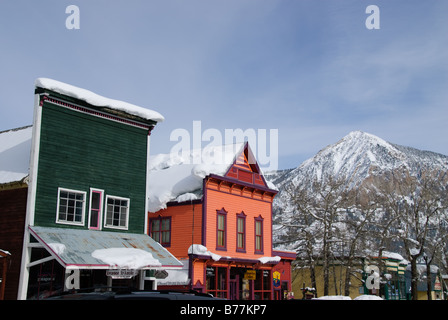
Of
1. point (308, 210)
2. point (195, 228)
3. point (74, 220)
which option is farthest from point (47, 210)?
point (308, 210)

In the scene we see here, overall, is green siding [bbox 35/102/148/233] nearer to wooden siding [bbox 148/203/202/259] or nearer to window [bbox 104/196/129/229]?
window [bbox 104/196/129/229]

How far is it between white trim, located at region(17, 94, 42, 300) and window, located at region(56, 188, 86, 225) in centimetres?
125

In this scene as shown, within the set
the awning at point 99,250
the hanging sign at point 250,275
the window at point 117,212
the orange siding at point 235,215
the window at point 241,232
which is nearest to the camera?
the awning at point 99,250

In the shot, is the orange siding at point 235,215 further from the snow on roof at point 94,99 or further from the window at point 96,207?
the window at point 96,207

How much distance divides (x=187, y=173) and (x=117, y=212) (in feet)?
30.1

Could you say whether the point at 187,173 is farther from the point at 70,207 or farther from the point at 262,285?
the point at 70,207

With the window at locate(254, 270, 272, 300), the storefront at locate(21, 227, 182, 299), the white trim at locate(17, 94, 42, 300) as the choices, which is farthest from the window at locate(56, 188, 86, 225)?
the window at locate(254, 270, 272, 300)

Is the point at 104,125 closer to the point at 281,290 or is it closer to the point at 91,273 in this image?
the point at 91,273

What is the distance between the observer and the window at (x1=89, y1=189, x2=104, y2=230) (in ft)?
77.8

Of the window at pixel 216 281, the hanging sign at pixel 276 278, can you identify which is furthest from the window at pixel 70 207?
the hanging sign at pixel 276 278

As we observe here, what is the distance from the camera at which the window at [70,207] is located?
22.5 meters

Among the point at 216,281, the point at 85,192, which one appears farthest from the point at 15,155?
the point at 216,281

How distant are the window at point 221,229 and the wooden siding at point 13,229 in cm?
1319

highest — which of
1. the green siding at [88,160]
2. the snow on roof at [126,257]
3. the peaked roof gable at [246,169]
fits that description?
the peaked roof gable at [246,169]
